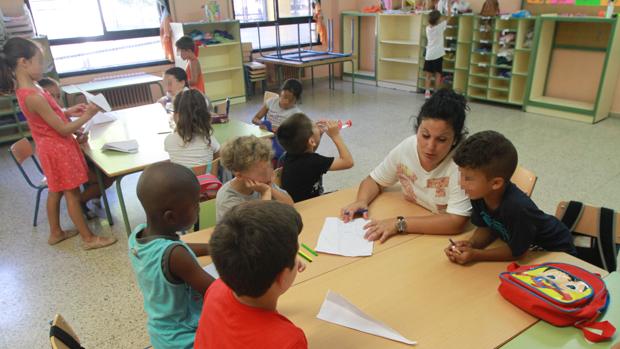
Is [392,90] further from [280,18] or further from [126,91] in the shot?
[126,91]

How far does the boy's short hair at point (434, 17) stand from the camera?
6.41 meters

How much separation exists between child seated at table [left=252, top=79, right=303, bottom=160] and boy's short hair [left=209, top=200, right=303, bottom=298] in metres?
2.54

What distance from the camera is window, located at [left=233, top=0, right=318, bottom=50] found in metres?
7.44

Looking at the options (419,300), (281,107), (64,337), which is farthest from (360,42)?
(64,337)

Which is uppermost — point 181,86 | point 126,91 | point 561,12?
point 561,12

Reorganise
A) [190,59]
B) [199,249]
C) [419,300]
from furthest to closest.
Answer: [190,59]
[199,249]
[419,300]

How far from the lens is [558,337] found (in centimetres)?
109

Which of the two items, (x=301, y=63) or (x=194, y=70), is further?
(x=301, y=63)

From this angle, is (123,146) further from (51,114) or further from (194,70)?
(194,70)

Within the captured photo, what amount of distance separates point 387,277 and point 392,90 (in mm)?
6786

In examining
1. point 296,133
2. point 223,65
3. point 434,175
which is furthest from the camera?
point 223,65

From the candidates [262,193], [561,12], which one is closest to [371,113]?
[561,12]

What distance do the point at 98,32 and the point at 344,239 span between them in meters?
5.99

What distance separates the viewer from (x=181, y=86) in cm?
398
